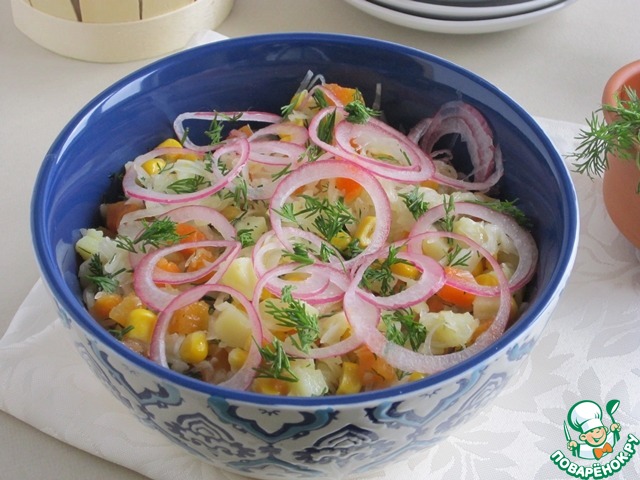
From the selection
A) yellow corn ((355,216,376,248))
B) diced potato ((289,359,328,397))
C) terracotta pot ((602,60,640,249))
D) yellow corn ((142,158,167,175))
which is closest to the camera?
diced potato ((289,359,328,397))

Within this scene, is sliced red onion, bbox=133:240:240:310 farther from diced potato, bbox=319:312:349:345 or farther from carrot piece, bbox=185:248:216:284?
diced potato, bbox=319:312:349:345

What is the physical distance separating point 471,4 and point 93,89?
0.96m

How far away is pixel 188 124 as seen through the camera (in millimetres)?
1557

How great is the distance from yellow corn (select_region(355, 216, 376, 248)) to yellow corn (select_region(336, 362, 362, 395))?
0.23 meters

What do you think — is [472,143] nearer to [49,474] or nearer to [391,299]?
[391,299]

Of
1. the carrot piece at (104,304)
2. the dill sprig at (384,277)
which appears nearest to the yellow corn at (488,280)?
the dill sprig at (384,277)

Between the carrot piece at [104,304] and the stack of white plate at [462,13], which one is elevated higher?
the stack of white plate at [462,13]

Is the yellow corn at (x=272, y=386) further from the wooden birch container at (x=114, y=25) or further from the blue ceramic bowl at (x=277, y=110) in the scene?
the wooden birch container at (x=114, y=25)

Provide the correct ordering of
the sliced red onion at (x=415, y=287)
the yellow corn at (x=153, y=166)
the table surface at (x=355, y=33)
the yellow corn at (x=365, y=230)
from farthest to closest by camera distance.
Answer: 1. the table surface at (x=355, y=33)
2. the yellow corn at (x=153, y=166)
3. the yellow corn at (x=365, y=230)
4. the sliced red onion at (x=415, y=287)

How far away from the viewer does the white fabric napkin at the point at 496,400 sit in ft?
4.22

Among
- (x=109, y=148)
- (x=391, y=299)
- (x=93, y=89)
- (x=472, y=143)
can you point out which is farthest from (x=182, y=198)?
(x=93, y=89)

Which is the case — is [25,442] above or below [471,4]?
below
